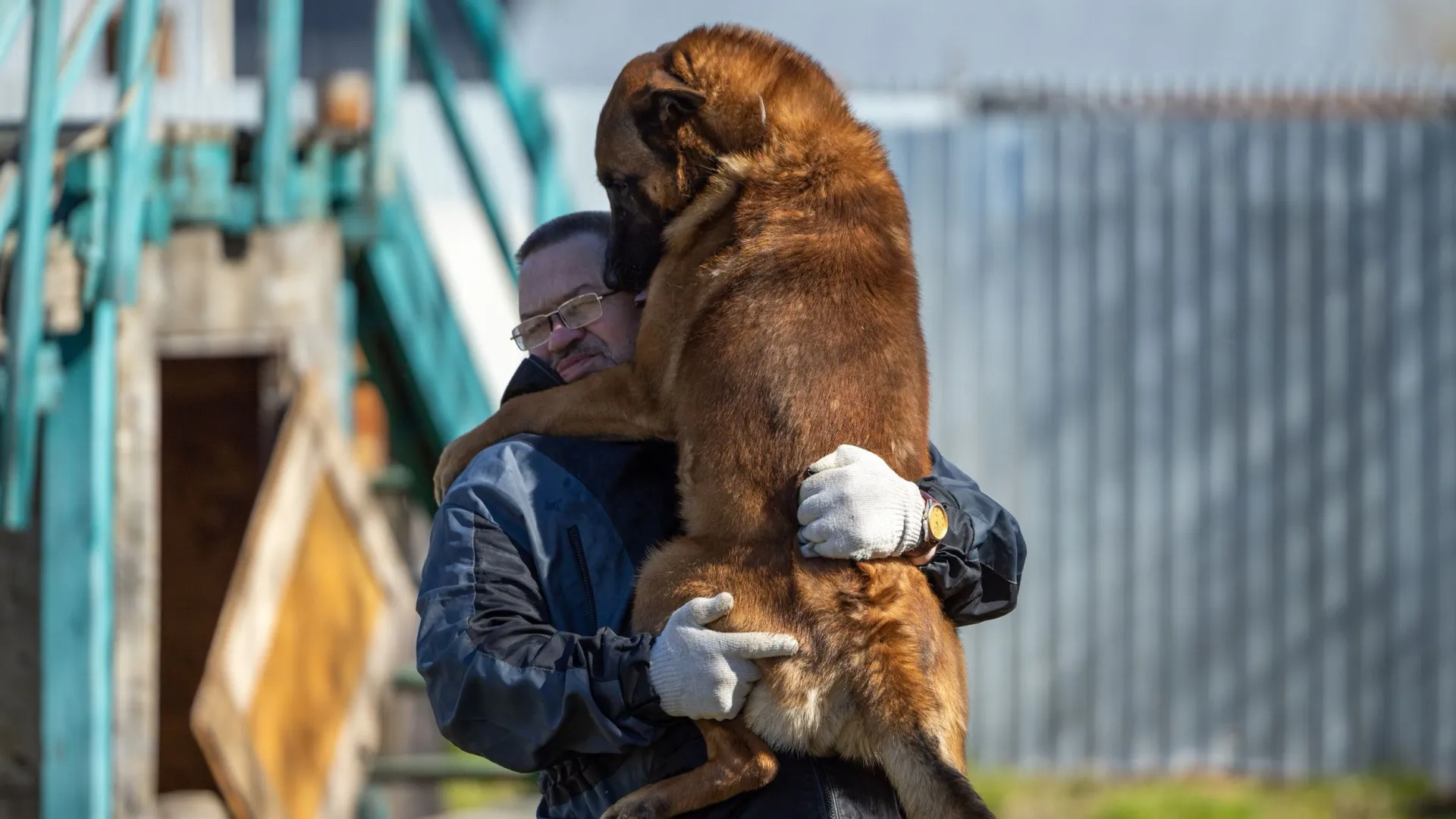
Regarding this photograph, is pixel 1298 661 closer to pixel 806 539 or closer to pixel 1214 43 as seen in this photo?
pixel 806 539

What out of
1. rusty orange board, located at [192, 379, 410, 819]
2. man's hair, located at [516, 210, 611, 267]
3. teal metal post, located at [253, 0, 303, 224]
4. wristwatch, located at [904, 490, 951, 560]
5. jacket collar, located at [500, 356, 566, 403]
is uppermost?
teal metal post, located at [253, 0, 303, 224]

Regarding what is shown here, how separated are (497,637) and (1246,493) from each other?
243 inches

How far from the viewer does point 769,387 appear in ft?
7.60

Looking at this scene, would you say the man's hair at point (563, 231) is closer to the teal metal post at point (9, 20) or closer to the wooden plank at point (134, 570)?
the teal metal post at point (9, 20)

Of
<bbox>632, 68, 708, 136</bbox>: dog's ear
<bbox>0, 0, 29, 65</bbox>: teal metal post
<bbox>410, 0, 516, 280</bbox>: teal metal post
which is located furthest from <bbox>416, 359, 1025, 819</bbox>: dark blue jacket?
<bbox>410, 0, 516, 280</bbox>: teal metal post

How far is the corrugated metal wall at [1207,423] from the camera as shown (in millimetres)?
7586

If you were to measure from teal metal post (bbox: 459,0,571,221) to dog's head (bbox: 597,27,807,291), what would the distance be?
305cm

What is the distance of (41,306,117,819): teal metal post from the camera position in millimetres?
3988

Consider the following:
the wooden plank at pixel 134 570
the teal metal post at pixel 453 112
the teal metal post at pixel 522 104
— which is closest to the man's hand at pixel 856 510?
the wooden plank at pixel 134 570

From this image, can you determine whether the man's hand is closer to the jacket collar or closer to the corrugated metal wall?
the jacket collar

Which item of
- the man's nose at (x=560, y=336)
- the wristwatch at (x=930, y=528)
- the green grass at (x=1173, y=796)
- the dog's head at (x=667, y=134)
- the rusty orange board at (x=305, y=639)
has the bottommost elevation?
the green grass at (x=1173, y=796)

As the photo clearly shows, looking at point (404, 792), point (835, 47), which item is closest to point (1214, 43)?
point (835, 47)

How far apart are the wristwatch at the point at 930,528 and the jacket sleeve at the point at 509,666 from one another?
423 millimetres

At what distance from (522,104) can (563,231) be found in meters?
3.19
